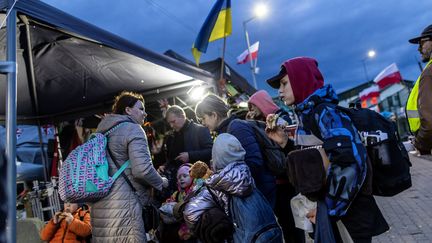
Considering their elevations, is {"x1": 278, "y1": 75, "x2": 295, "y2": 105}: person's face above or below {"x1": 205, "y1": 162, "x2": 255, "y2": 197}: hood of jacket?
above

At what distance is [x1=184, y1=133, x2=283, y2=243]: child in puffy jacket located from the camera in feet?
8.20

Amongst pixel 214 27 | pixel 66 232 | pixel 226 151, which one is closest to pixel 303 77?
pixel 226 151

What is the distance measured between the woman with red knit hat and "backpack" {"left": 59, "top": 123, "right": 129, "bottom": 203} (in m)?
1.59

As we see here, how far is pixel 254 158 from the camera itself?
291 centimetres

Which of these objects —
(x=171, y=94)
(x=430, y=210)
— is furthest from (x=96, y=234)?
(x=430, y=210)

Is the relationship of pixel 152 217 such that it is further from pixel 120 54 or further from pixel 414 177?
pixel 414 177

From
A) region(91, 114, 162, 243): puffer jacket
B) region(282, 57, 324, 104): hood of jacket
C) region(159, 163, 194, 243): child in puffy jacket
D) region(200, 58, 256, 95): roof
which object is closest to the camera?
region(282, 57, 324, 104): hood of jacket

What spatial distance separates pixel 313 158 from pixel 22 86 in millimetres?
4722

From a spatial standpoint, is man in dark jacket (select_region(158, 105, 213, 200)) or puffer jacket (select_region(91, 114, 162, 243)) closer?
puffer jacket (select_region(91, 114, 162, 243))

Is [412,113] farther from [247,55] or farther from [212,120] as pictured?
[247,55]

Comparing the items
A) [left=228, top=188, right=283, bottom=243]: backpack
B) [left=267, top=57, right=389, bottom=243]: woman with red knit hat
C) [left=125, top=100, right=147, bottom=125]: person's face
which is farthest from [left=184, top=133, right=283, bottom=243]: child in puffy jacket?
[left=125, top=100, right=147, bottom=125]: person's face

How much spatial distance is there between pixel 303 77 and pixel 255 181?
1142mm

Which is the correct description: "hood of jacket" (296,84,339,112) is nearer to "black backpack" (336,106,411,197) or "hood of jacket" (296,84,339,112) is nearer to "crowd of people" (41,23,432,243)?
"crowd of people" (41,23,432,243)

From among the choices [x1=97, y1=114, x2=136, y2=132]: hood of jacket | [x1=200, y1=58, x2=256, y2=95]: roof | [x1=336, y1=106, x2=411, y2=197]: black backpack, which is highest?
[x1=200, y1=58, x2=256, y2=95]: roof
